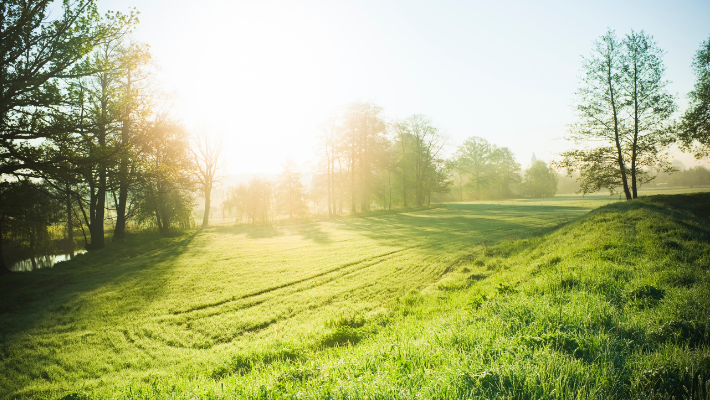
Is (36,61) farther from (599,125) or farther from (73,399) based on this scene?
(599,125)

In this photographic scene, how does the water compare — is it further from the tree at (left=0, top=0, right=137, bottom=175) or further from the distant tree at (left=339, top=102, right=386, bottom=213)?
the distant tree at (left=339, top=102, right=386, bottom=213)

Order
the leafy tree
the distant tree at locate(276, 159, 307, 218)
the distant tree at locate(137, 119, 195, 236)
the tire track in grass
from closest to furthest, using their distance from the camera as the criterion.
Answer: the tire track in grass < the leafy tree < the distant tree at locate(137, 119, 195, 236) < the distant tree at locate(276, 159, 307, 218)

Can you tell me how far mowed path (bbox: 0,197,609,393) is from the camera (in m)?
5.98

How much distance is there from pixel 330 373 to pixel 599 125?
27.7 m

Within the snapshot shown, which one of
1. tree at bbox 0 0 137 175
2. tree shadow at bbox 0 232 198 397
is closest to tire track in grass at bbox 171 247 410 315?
tree shadow at bbox 0 232 198 397

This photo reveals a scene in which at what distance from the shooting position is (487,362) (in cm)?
298

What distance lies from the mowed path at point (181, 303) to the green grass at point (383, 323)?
0.06 m

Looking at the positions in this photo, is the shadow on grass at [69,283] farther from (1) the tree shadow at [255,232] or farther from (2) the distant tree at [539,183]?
(2) the distant tree at [539,183]

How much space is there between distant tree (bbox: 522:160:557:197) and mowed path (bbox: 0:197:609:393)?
71889 millimetres

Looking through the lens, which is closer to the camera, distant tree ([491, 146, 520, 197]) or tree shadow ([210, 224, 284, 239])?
tree shadow ([210, 224, 284, 239])

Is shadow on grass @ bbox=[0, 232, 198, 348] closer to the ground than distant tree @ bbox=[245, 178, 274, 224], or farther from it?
closer to the ground

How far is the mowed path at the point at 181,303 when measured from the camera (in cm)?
598

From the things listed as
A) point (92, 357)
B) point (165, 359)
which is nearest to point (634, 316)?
point (165, 359)

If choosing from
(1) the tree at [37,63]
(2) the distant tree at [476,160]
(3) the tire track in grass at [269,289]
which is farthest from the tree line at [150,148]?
(2) the distant tree at [476,160]
